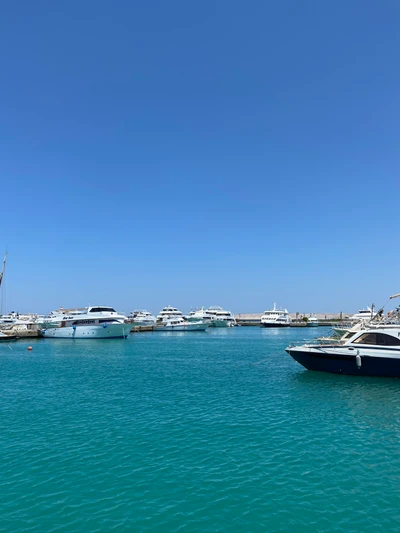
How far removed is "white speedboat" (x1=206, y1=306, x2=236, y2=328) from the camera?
157875mm

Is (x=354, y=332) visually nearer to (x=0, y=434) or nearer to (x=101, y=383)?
(x=101, y=383)

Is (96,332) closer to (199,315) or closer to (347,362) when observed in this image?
(347,362)

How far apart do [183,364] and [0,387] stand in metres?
20.3

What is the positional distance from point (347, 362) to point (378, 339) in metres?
3.22

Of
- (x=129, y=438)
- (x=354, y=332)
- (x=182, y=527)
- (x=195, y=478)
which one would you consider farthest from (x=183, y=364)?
(x=182, y=527)

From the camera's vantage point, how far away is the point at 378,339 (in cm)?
3177

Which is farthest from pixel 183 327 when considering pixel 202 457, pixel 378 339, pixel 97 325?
pixel 202 457

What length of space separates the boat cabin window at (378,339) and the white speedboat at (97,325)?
58.4 meters

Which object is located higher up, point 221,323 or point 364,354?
point 221,323

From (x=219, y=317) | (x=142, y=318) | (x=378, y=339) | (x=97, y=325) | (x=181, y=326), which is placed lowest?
(x=181, y=326)

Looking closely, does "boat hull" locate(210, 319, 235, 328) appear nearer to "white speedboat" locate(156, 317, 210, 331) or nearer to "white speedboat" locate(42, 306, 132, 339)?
"white speedboat" locate(156, 317, 210, 331)

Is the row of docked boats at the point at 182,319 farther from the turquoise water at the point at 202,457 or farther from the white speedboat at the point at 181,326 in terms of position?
the turquoise water at the point at 202,457

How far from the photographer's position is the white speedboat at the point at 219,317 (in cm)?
15788

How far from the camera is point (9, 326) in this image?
100750 millimetres
